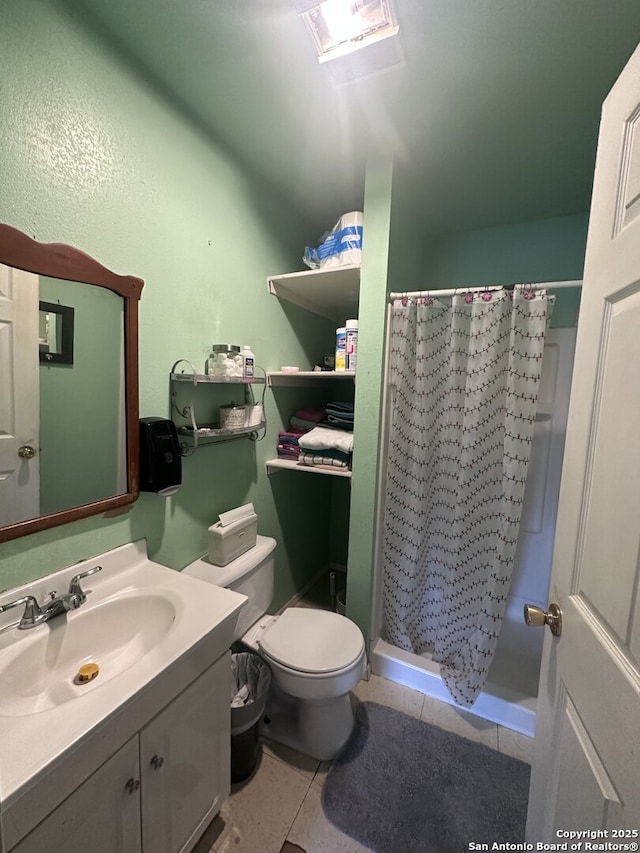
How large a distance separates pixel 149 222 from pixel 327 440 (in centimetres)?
112

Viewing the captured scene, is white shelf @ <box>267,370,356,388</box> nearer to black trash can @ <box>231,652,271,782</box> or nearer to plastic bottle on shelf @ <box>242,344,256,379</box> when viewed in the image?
plastic bottle on shelf @ <box>242,344,256,379</box>

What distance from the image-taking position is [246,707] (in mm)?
1179

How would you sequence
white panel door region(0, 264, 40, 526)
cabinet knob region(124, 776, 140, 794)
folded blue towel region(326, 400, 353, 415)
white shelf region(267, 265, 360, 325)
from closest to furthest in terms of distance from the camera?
cabinet knob region(124, 776, 140, 794), white panel door region(0, 264, 40, 526), white shelf region(267, 265, 360, 325), folded blue towel region(326, 400, 353, 415)

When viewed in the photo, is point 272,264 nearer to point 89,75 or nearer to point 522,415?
point 89,75

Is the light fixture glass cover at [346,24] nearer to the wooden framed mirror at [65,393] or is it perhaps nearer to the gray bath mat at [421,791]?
the wooden framed mirror at [65,393]

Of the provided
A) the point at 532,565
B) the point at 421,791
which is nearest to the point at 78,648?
the point at 421,791

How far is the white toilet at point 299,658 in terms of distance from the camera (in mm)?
1198

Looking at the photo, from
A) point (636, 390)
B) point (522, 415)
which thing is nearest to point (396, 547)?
point (522, 415)

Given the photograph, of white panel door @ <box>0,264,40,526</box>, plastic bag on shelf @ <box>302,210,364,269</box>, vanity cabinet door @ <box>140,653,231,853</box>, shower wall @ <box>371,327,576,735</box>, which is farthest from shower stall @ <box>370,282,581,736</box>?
white panel door @ <box>0,264,40,526</box>

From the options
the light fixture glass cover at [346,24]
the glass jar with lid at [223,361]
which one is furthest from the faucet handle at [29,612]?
the light fixture glass cover at [346,24]

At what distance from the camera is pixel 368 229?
1461 mm

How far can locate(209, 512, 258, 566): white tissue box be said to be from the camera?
135 centimetres

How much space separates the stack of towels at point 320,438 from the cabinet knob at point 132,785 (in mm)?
1202

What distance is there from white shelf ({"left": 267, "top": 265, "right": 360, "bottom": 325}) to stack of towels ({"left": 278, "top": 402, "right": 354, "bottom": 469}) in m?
0.63
